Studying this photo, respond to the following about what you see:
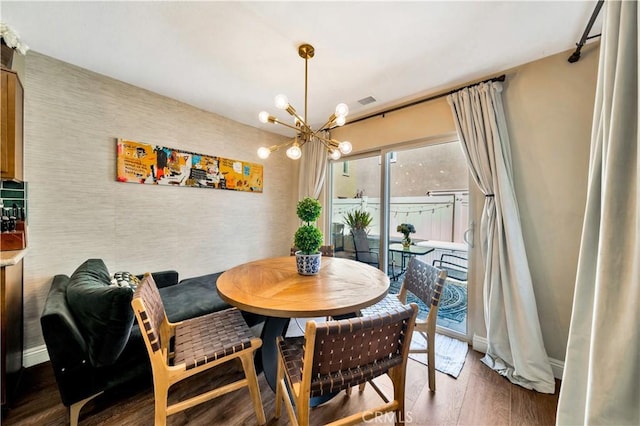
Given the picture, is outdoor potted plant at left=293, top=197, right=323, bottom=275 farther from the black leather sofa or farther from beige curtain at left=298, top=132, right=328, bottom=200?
beige curtain at left=298, top=132, right=328, bottom=200

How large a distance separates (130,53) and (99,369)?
2291 millimetres

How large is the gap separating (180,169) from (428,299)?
9.26 ft

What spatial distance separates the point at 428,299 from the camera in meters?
1.69

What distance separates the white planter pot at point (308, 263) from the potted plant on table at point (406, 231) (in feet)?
4.90

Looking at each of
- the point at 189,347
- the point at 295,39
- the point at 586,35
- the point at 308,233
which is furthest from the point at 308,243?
the point at 586,35

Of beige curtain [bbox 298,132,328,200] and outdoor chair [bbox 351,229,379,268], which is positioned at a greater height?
beige curtain [bbox 298,132,328,200]

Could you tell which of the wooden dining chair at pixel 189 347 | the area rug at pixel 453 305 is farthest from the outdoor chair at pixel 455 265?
the wooden dining chair at pixel 189 347

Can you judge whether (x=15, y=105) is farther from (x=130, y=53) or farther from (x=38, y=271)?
(x=38, y=271)

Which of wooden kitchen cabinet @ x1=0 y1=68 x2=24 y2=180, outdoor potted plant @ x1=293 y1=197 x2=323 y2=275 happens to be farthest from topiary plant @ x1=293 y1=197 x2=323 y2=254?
wooden kitchen cabinet @ x1=0 y1=68 x2=24 y2=180

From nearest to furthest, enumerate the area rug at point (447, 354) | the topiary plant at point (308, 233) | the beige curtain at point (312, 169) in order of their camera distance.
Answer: the topiary plant at point (308, 233) → the area rug at point (447, 354) → the beige curtain at point (312, 169)

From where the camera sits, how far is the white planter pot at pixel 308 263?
168 cm

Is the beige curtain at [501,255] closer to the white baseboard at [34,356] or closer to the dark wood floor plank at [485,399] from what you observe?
the dark wood floor plank at [485,399]

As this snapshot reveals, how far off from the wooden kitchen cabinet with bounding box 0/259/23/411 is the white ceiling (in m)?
1.69

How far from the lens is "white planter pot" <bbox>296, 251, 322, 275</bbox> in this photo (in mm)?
1680
